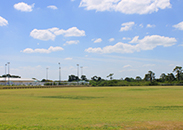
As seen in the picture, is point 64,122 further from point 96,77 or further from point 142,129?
point 96,77

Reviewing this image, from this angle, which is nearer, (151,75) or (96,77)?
(151,75)

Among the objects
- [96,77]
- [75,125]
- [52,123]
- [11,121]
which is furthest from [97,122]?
[96,77]

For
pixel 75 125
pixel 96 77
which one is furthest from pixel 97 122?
pixel 96 77

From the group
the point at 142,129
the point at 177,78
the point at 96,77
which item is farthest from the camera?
the point at 96,77

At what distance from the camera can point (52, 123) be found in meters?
13.2

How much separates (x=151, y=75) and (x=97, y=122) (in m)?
159

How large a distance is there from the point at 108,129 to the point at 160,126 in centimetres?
281

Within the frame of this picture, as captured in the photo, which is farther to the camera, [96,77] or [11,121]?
[96,77]

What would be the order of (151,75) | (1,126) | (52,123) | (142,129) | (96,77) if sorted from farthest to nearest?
1. (96,77)
2. (151,75)
3. (52,123)
4. (1,126)
5. (142,129)

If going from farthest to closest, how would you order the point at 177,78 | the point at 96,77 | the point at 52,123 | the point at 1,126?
the point at 96,77 → the point at 177,78 → the point at 52,123 → the point at 1,126

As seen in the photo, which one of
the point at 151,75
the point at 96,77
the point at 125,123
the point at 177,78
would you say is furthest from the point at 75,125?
the point at 96,77

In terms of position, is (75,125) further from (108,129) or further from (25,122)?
(25,122)

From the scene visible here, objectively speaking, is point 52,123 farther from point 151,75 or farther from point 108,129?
point 151,75

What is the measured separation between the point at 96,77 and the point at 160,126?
176 m
